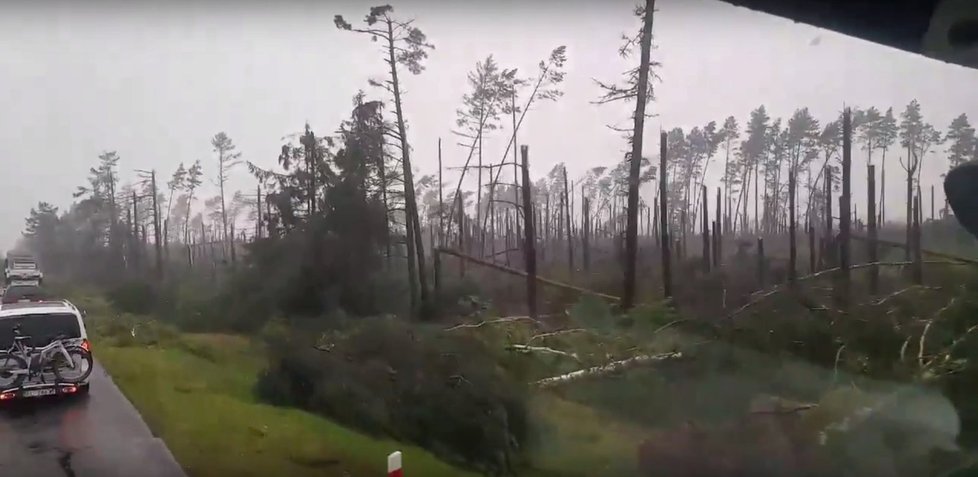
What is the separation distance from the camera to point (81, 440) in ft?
19.1

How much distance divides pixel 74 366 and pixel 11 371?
1.32 feet

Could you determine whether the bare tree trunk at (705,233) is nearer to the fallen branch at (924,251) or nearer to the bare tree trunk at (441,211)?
the fallen branch at (924,251)

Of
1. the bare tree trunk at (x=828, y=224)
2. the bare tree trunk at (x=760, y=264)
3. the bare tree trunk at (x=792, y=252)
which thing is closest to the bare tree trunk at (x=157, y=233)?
the bare tree trunk at (x=760, y=264)

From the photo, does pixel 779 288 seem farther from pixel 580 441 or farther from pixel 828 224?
pixel 580 441

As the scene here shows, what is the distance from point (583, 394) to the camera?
21.8 ft

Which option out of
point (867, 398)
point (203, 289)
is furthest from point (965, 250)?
point (203, 289)

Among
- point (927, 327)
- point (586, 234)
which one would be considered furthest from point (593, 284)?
point (927, 327)

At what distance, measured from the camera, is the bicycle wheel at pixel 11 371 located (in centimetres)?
597

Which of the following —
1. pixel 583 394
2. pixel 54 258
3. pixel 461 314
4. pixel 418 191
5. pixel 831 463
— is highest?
pixel 418 191

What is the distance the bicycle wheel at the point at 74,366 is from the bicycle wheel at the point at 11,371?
0.67 ft

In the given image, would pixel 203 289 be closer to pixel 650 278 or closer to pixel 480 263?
pixel 480 263

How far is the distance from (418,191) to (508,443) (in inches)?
88.3

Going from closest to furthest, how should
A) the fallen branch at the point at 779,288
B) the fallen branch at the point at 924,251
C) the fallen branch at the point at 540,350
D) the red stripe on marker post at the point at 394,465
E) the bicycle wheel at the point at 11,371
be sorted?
the red stripe on marker post at the point at 394,465, the bicycle wheel at the point at 11,371, the fallen branch at the point at 540,350, the fallen branch at the point at 924,251, the fallen branch at the point at 779,288

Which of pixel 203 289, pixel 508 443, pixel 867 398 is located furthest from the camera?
pixel 203 289
